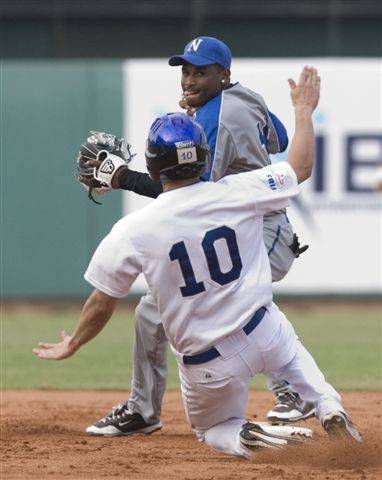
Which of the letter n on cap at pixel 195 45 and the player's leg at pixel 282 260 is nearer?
the letter n on cap at pixel 195 45

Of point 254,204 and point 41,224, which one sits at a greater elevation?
point 254,204

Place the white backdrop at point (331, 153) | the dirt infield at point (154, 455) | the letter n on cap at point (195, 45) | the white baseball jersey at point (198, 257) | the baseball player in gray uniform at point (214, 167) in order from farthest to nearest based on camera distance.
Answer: the white backdrop at point (331, 153)
the letter n on cap at point (195, 45)
the baseball player in gray uniform at point (214, 167)
the dirt infield at point (154, 455)
the white baseball jersey at point (198, 257)

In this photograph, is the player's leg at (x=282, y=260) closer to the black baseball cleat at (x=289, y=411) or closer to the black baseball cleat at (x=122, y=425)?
the black baseball cleat at (x=289, y=411)

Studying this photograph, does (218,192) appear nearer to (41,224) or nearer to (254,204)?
(254,204)

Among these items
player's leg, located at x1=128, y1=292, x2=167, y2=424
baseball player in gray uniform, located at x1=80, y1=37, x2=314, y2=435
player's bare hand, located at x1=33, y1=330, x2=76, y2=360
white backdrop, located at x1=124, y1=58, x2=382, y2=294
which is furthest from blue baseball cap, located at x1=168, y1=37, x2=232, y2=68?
white backdrop, located at x1=124, y1=58, x2=382, y2=294

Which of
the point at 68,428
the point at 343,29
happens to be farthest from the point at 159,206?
the point at 343,29

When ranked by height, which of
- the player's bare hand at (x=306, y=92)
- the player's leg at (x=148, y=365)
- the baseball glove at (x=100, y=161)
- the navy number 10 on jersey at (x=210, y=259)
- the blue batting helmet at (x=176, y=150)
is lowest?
the player's leg at (x=148, y=365)

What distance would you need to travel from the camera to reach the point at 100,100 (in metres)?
11.6

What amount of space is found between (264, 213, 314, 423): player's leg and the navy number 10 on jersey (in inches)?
44.9

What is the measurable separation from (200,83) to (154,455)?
167 centimetres

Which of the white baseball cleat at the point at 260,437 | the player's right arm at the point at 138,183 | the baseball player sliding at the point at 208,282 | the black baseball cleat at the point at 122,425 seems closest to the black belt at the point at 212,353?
the baseball player sliding at the point at 208,282

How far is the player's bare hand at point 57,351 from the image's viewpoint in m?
4.23

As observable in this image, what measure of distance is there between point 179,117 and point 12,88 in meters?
7.66

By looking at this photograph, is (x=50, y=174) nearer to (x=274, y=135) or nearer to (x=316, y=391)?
(x=274, y=135)
